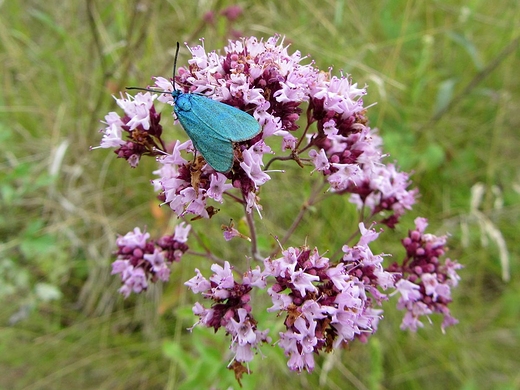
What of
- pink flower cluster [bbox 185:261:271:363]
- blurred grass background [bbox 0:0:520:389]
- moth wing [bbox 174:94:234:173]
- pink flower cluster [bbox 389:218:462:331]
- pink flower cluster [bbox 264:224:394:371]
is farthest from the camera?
blurred grass background [bbox 0:0:520:389]

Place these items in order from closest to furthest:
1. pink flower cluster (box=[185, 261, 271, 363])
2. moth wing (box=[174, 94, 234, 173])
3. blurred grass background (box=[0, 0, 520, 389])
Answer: moth wing (box=[174, 94, 234, 173])
pink flower cluster (box=[185, 261, 271, 363])
blurred grass background (box=[0, 0, 520, 389])

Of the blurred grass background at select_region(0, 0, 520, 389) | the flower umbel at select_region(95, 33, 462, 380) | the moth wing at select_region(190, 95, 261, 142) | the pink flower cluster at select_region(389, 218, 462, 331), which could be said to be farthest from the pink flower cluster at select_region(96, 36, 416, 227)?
the blurred grass background at select_region(0, 0, 520, 389)

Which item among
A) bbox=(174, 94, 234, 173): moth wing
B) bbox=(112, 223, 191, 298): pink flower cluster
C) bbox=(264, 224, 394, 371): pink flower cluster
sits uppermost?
bbox=(174, 94, 234, 173): moth wing

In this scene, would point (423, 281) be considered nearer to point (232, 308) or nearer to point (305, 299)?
point (305, 299)

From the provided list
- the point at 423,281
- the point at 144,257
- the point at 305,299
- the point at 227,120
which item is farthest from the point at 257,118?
the point at 423,281

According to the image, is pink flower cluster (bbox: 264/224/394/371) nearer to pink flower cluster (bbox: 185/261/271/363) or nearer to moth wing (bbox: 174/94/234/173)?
pink flower cluster (bbox: 185/261/271/363)

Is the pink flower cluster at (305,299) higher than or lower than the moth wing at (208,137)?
lower

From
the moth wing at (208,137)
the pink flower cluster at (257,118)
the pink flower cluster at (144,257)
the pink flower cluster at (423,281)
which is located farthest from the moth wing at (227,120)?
the pink flower cluster at (423,281)

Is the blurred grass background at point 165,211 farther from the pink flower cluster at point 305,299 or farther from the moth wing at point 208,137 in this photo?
the moth wing at point 208,137

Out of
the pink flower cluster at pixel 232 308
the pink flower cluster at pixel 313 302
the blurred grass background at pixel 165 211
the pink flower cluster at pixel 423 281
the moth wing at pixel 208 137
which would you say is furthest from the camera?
the blurred grass background at pixel 165 211
